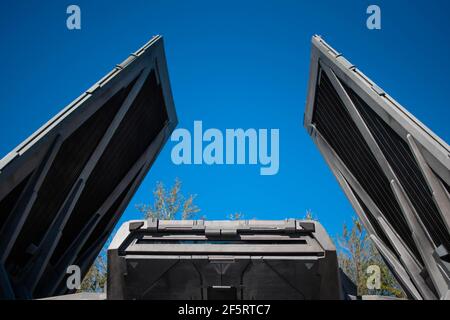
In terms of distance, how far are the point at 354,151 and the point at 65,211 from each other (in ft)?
35.2

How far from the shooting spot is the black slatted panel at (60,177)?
13.4 meters

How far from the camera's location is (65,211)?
48.6ft

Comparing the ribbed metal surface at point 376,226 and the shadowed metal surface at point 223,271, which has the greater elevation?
the ribbed metal surface at point 376,226

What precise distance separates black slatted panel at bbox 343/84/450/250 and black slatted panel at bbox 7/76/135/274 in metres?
8.66

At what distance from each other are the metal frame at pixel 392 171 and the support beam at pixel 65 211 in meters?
7.58

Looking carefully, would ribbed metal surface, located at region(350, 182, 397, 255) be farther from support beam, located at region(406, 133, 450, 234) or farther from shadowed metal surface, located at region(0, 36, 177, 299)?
shadowed metal surface, located at region(0, 36, 177, 299)

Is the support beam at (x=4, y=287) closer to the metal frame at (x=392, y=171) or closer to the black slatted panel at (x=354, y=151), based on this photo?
the metal frame at (x=392, y=171)

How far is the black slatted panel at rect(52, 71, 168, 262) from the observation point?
16547 millimetres

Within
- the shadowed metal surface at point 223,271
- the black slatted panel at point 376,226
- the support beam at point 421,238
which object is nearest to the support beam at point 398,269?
the black slatted panel at point 376,226

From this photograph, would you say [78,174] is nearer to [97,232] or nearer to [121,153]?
[121,153]
